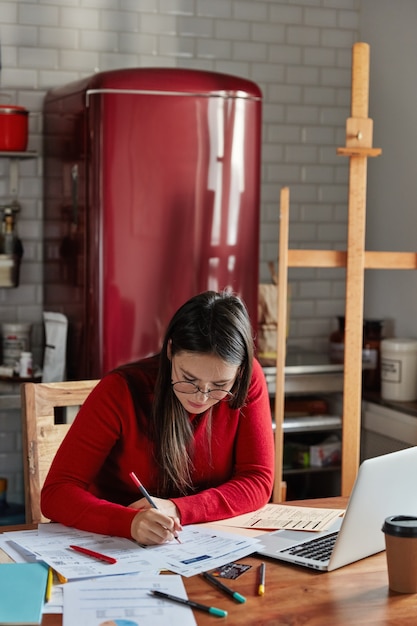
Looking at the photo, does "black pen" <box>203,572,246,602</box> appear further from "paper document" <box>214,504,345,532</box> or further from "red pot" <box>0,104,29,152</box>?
"red pot" <box>0,104,29,152</box>

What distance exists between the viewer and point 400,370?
3.96 meters

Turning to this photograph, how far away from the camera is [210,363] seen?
216cm

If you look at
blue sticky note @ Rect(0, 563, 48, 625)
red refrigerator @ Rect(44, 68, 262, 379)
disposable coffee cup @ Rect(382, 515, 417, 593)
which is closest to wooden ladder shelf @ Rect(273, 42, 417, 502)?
red refrigerator @ Rect(44, 68, 262, 379)

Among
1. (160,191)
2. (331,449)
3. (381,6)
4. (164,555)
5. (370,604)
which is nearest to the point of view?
(370,604)

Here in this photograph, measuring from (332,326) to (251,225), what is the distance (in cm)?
112

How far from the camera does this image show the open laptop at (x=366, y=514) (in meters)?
1.83

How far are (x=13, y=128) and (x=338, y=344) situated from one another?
1.68m

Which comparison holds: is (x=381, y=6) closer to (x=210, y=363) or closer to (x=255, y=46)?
(x=255, y=46)

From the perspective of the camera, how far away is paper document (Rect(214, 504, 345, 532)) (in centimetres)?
214

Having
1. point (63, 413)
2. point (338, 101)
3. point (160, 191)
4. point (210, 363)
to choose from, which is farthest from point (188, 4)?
point (210, 363)

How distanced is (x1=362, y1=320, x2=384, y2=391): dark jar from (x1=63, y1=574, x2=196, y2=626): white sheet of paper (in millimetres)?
2497

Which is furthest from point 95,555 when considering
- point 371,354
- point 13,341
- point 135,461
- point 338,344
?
point 338,344

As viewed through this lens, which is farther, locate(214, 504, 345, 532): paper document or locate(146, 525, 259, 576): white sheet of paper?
locate(214, 504, 345, 532): paper document

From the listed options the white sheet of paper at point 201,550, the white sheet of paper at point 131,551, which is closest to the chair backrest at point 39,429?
the white sheet of paper at point 131,551
